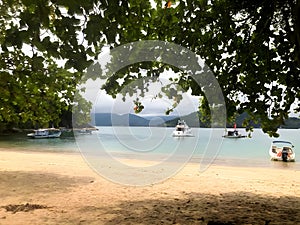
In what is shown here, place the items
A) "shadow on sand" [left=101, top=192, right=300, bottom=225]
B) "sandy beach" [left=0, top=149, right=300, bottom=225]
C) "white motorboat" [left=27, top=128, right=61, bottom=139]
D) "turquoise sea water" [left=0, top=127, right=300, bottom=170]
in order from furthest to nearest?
"white motorboat" [left=27, top=128, right=61, bottom=139] → "turquoise sea water" [left=0, top=127, right=300, bottom=170] → "sandy beach" [left=0, top=149, right=300, bottom=225] → "shadow on sand" [left=101, top=192, right=300, bottom=225]

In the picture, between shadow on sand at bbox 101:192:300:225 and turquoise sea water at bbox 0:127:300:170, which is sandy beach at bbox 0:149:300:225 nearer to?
shadow on sand at bbox 101:192:300:225

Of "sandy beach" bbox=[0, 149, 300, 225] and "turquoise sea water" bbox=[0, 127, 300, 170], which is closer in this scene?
"sandy beach" bbox=[0, 149, 300, 225]

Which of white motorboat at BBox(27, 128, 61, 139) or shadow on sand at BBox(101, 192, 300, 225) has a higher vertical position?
shadow on sand at BBox(101, 192, 300, 225)

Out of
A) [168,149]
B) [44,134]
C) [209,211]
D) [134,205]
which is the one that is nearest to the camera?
[209,211]

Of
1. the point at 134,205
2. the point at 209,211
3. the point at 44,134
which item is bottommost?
the point at 44,134

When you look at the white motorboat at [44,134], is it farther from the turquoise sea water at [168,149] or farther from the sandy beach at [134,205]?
the sandy beach at [134,205]

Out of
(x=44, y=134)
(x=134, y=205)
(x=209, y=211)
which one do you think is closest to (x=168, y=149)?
(x=44, y=134)

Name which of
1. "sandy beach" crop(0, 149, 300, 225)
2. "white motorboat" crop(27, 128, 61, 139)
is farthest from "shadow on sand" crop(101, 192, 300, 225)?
"white motorboat" crop(27, 128, 61, 139)

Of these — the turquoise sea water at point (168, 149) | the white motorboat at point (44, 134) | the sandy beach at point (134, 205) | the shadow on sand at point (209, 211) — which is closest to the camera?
the shadow on sand at point (209, 211)

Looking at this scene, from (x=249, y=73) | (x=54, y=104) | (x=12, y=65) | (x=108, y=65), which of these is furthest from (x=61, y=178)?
(x=249, y=73)

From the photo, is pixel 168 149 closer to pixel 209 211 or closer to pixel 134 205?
pixel 134 205

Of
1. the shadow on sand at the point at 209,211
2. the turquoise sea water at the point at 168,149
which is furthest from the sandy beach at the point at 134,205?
the turquoise sea water at the point at 168,149

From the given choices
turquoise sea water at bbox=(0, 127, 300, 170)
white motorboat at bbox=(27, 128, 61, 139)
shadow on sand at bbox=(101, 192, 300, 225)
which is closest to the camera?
shadow on sand at bbox=(101, 192, 300, 225)

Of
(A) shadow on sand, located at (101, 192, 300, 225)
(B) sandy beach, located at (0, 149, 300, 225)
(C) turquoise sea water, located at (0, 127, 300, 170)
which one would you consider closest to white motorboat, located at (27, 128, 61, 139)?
(C) turquoise sea water, located at (0, 127, 300, 170)
